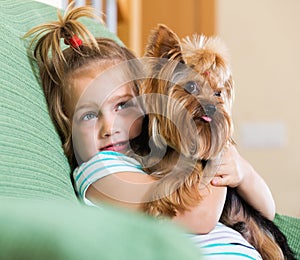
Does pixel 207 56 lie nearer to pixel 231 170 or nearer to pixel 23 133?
pixel 231 170

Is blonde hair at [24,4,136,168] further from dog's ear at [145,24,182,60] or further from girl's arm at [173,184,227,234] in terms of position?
girl's arm at [173,184,227,234]

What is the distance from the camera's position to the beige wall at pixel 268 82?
3.97m

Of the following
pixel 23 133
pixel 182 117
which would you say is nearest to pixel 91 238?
pixel 23 133

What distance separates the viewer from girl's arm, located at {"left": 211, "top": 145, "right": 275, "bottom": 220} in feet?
4.14

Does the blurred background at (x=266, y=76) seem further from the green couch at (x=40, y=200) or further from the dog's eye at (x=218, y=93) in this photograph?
the dog's eye at (x=218, y=93)

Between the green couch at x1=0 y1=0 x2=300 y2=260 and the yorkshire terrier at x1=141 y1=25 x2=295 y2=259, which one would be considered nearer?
the green couch at x1=0 y1=0 x2=300 y2=260

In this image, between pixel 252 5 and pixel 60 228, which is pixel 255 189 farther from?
pixel 252 5

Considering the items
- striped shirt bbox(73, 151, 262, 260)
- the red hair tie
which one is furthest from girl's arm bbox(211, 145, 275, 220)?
the red hair tie

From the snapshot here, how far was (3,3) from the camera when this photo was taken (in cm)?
134

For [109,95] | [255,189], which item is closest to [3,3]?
[109,95]

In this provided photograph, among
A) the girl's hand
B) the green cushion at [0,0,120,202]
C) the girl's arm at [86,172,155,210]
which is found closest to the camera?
the green cushion at [0,0,120,202]

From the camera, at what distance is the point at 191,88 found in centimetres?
120

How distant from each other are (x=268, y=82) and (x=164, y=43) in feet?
9.40

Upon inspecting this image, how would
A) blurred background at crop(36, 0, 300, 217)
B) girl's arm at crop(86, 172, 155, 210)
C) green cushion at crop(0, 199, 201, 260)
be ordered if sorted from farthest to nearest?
blurred background at crop(36, 0, 300, 217), girl's arm at crop(86, 172, 155, 210), green cushion at crop(0, 199, 201, 260)
